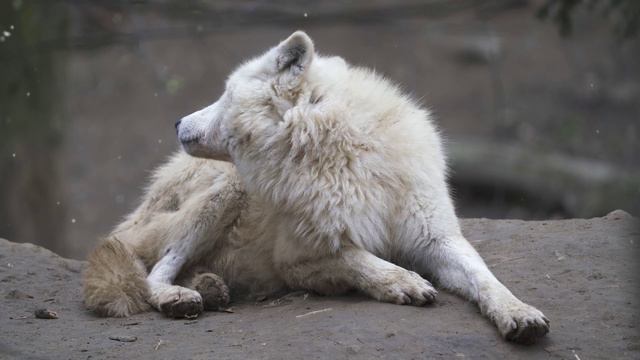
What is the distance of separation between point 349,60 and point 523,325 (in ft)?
32.7

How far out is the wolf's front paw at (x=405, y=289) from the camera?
4.46 metres

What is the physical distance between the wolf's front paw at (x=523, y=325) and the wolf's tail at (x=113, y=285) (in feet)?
6.20

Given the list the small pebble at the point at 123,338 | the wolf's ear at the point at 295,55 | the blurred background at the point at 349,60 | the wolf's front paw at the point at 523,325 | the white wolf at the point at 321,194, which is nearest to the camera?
the wolf's front paw at the point at 523,325

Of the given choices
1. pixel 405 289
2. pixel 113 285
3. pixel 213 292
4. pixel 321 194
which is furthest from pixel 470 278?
pixel 113 285

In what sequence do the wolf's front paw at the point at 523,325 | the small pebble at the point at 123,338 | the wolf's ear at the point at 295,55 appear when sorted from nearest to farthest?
the wolf's front paw at the point at 523,325, the small pebble at the point at 123,338, the wolf's ear at the point at 295,55

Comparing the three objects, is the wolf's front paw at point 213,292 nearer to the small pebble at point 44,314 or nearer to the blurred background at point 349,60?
the small pebble at point 44,314

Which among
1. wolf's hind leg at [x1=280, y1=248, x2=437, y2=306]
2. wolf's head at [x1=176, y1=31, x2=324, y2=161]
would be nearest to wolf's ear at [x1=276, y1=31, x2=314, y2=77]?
wolf's head at [x1=176, y1=31, x2=324, y2=161]

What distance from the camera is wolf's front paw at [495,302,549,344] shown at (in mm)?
4051

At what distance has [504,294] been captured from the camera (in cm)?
430

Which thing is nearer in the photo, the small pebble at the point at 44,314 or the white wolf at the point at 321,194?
the white wolf at the point at 321,194

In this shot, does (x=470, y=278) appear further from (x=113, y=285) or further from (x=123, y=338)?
(x=113, y=285)

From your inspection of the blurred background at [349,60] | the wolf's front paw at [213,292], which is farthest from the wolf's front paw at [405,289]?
the blurred background at [349,60]

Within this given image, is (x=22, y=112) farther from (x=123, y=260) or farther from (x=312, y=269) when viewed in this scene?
(x=312, y=269)

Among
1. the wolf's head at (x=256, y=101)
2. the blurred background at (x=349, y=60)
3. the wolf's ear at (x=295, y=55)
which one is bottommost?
the blurred background at (x=349, y=60)
